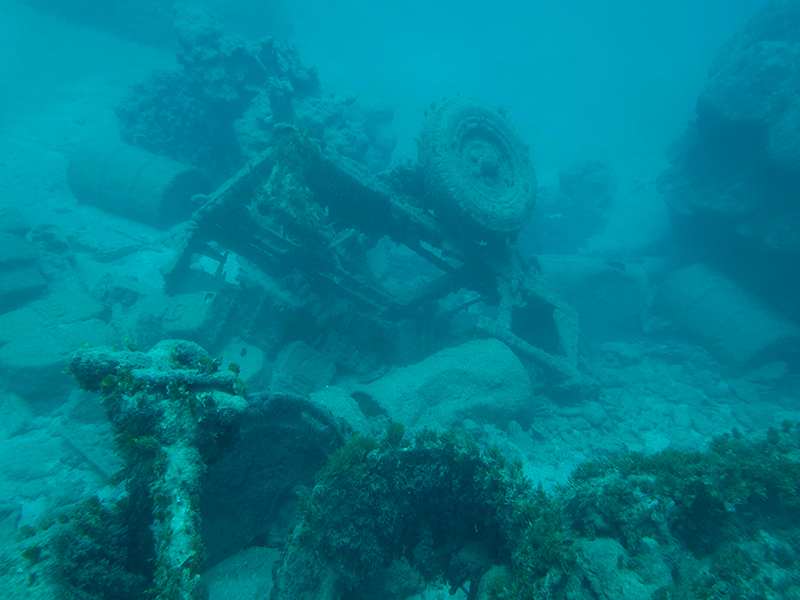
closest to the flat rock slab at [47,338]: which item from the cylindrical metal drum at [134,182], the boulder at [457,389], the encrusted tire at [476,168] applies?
the cylindrical metal drum at [134,182]

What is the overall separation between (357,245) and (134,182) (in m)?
7.67

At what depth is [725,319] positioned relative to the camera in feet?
35.1

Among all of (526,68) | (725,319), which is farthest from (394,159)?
(526,68)

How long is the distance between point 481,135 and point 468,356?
4599 mm

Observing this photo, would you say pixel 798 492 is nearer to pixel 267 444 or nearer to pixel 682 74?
pixel 267 444

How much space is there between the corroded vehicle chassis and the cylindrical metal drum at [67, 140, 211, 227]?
444cm

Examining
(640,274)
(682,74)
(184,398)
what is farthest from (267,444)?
(682,74)

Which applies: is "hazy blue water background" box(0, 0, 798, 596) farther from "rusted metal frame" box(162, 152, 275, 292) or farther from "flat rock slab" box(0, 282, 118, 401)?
"rusted metal frame" box(162, 152, 275, 292)

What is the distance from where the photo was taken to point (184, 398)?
2.18m

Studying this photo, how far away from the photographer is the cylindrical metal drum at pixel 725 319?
1004 cm

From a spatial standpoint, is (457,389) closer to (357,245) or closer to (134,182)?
(357,245)

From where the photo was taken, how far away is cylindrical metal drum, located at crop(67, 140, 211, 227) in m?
10.8

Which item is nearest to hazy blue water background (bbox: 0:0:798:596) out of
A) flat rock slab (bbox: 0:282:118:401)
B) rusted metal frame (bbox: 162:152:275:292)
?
flat rock slab (bbox: 0:282:118:401)

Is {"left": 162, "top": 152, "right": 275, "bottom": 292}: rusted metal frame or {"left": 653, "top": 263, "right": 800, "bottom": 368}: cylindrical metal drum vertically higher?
{"left": 653, "top": 263, "right": 800, "bottom": 368}: cylindrical metal drum
